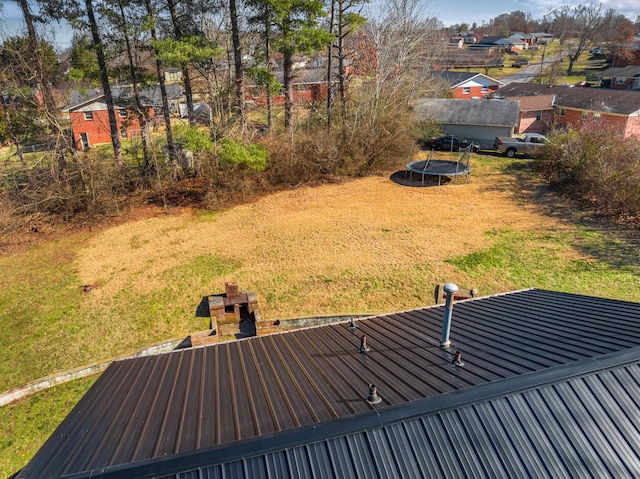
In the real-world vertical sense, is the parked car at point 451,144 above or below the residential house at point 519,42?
below

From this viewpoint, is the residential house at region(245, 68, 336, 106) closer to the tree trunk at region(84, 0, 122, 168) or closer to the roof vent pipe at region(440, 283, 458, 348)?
the tree trunk at region(84, 0, 122, 168)

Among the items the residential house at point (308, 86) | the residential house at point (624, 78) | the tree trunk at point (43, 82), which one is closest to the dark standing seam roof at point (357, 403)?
the tree trunk at point (43, 82)

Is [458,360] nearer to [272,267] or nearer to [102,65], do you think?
[272,267]

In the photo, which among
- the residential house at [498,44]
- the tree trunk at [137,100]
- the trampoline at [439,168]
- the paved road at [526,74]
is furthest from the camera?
the residential house at [498,44]

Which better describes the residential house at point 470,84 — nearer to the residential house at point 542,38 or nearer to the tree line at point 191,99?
the tree line at point 191,99

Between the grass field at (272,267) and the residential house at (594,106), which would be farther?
the residential house at (594,106)

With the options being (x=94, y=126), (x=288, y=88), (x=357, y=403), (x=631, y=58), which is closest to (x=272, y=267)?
(x=357, y=403)
